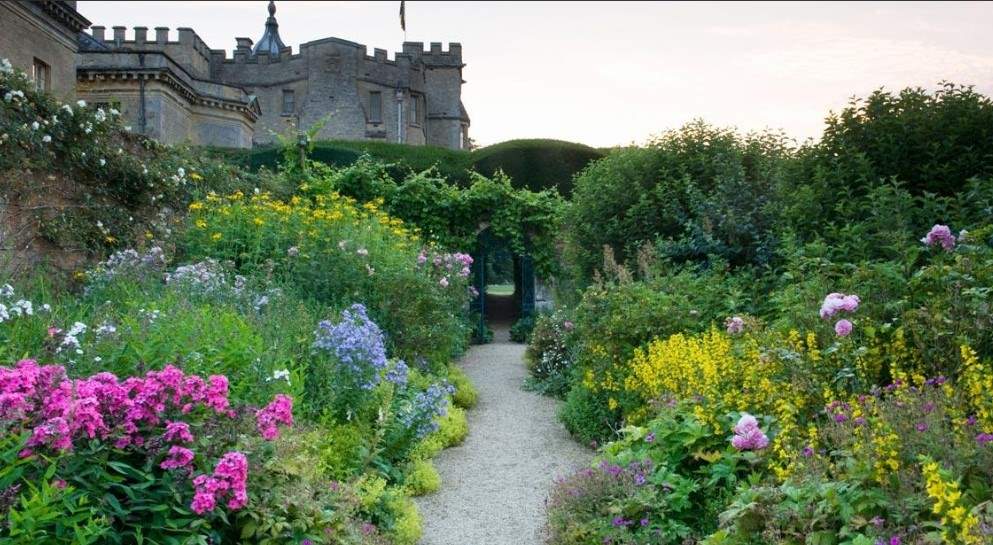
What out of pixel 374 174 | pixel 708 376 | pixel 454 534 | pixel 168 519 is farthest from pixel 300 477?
pixel 374 174

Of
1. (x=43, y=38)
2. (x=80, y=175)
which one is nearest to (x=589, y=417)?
(x=80, y=175)

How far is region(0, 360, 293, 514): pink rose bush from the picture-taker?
3029mm

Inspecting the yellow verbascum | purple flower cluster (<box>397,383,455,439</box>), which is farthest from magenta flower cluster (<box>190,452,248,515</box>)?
purple flower cluster (<box>397,383,455,439</box>)

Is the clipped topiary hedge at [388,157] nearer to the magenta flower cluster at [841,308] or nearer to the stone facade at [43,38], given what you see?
the stone facade at [43,38]

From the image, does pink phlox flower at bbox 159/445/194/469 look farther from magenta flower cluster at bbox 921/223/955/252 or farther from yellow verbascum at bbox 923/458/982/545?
magenta flower cluster at bbox 921/223/955/252

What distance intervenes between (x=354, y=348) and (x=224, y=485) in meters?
2.44

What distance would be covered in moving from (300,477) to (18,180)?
19.9ft

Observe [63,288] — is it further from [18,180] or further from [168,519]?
[168,519]

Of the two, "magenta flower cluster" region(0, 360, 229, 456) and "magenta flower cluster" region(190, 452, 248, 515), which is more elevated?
"magenta flower cluster" region(0, 360, 229, 456)

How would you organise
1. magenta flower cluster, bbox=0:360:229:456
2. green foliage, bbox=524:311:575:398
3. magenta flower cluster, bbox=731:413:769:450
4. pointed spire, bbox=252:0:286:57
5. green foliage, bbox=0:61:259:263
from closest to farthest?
1. magenta flower cluster, bbox=0:360:229:456
2. magenta flower cluster, bbox=731:413:769:450
3. green foliage, bbox=0:61:259:263
4. green foliage, bbox=524:311:575:398
5. pointed spire, bbox=252:0:286:57

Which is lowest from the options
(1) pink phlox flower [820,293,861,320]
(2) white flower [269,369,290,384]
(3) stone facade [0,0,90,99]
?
(2) white flower [269,369,290,384]

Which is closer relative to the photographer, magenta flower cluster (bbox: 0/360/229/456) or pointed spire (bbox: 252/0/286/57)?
magenta flower cluster (bbox: 0/360/229/456)

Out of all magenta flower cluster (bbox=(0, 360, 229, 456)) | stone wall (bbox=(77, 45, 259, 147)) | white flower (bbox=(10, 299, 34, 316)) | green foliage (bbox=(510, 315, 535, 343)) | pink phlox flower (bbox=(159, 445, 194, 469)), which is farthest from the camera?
stone wall (bbox=(77, 45, 259, 147))

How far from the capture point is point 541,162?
1867cm
